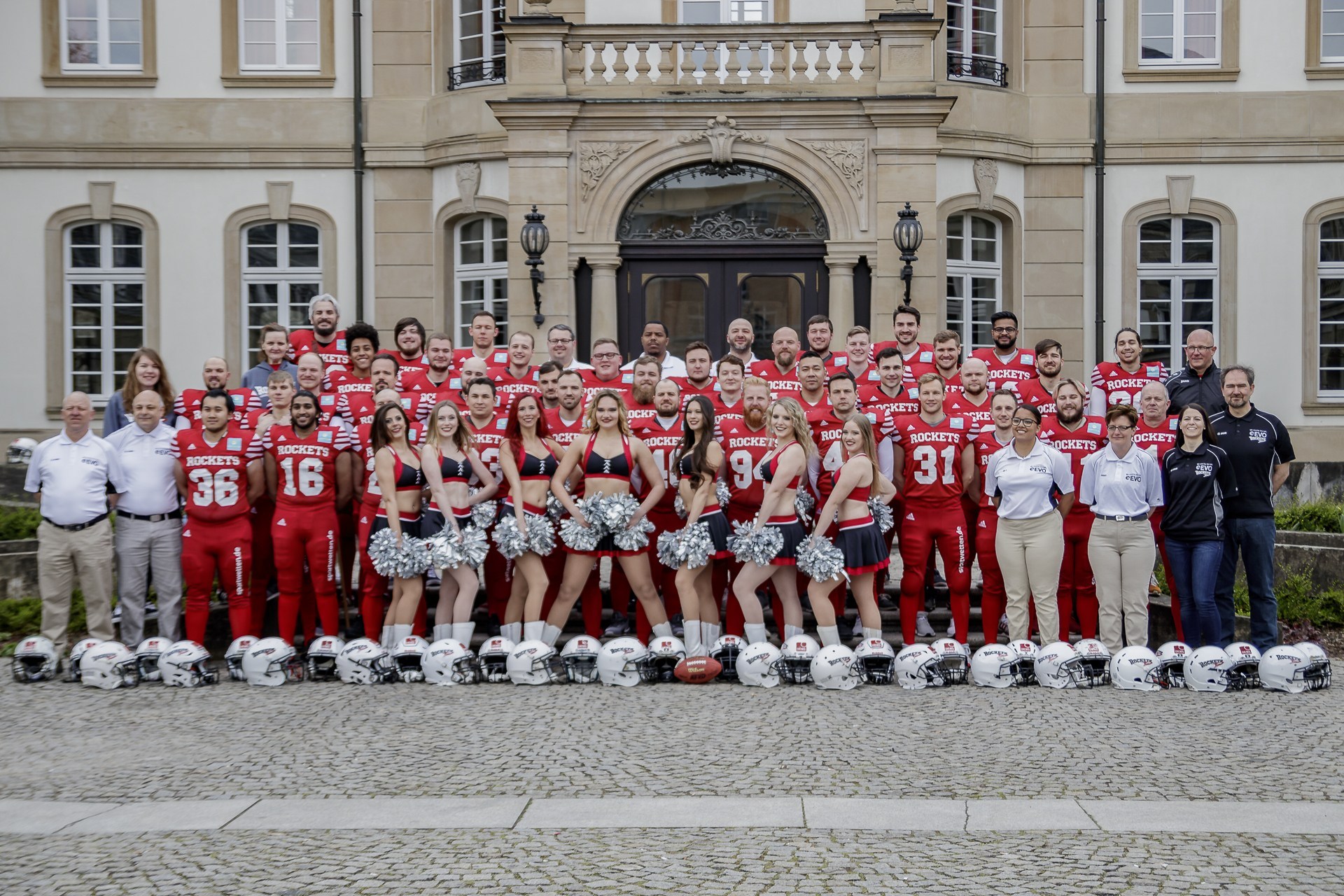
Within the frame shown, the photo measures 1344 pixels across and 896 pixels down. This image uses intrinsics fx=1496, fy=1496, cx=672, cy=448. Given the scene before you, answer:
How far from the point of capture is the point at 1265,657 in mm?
9414

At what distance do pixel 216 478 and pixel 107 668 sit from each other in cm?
141

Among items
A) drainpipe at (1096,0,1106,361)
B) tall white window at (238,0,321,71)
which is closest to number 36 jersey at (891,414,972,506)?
drainpipe at (1096,0,1106,361)

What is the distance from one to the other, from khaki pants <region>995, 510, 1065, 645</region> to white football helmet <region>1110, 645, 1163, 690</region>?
1.87 ft

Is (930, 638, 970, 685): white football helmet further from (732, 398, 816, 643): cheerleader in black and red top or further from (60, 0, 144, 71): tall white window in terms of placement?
(60, 0, 144, 71): tall white window

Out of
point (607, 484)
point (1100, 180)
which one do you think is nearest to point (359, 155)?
point (1100, 180)

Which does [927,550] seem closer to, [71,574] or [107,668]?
→ [107,668]

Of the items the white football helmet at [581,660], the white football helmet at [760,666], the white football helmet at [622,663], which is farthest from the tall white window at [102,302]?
the white football helmet at [760,666]

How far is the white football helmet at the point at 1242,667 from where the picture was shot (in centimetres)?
944

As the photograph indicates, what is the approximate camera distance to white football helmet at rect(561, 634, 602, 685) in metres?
9.71

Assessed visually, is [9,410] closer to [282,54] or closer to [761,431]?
[282,54]

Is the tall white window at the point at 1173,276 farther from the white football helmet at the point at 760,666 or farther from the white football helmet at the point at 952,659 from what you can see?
the white football helmet at the point at 760,666

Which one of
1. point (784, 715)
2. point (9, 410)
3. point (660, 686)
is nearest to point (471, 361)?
point (660, 686)

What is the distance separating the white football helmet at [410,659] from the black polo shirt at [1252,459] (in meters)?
5.46

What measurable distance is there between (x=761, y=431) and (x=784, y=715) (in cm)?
241
